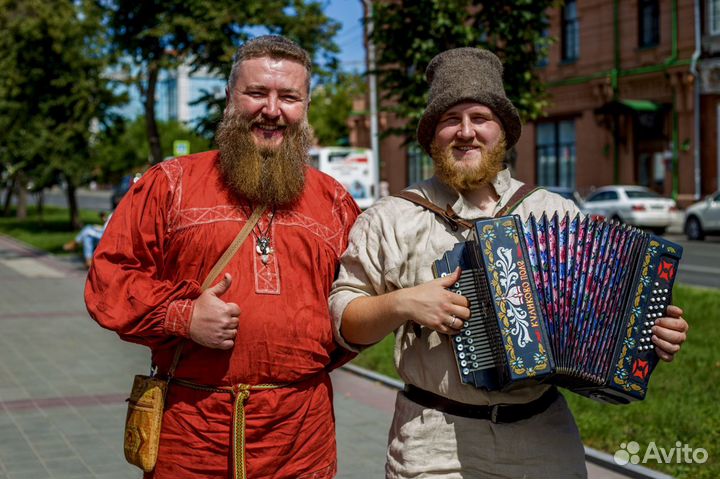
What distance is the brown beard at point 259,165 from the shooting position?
10.4ft

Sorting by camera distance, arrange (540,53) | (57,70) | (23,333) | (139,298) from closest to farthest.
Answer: (139,298) < (540,53) < (23,333) < (57,70)

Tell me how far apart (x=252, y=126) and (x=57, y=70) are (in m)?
24.1

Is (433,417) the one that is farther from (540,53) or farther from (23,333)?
(23,333)

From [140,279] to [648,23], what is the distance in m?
33.9

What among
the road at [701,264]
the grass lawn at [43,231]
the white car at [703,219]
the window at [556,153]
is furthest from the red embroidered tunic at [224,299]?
the window at [556,153]

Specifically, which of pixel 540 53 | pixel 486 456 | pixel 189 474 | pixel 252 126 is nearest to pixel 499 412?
pixel 486 456

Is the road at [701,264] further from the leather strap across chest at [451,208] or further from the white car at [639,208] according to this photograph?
the leather strap across chest at [451,208]

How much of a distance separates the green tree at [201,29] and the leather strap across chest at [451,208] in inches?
462

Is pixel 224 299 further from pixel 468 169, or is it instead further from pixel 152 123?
pixel 152 123

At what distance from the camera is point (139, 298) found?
2971 mm

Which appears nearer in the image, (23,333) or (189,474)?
(189,474)

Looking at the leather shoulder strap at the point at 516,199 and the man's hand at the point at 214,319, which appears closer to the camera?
the man's hand at the point at 214,319

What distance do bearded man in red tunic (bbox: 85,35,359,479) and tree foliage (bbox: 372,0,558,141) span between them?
6.62m

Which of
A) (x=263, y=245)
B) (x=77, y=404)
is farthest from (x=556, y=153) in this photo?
(x=263, y=245)
